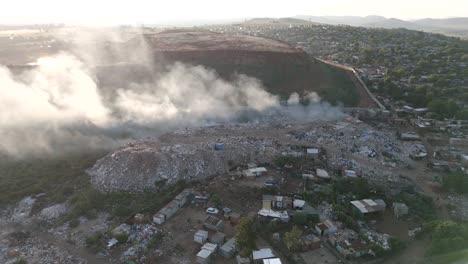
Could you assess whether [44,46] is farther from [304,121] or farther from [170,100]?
[304,121]

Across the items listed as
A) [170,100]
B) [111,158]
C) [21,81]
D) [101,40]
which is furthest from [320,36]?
[111,158]

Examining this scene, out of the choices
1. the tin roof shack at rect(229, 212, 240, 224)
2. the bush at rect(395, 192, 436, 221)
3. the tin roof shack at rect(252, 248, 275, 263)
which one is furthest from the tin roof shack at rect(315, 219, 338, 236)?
the bush at rect(395, 192, 436, 221)

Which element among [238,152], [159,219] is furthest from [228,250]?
[238,152]

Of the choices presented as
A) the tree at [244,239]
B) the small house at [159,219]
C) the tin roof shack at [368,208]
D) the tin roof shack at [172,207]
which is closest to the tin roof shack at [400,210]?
the tin roof shack at [368,208]

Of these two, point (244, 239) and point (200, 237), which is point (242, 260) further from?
point (200, 237)

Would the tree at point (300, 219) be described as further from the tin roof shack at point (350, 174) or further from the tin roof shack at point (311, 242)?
the tin roof shack at point (350, 174)
